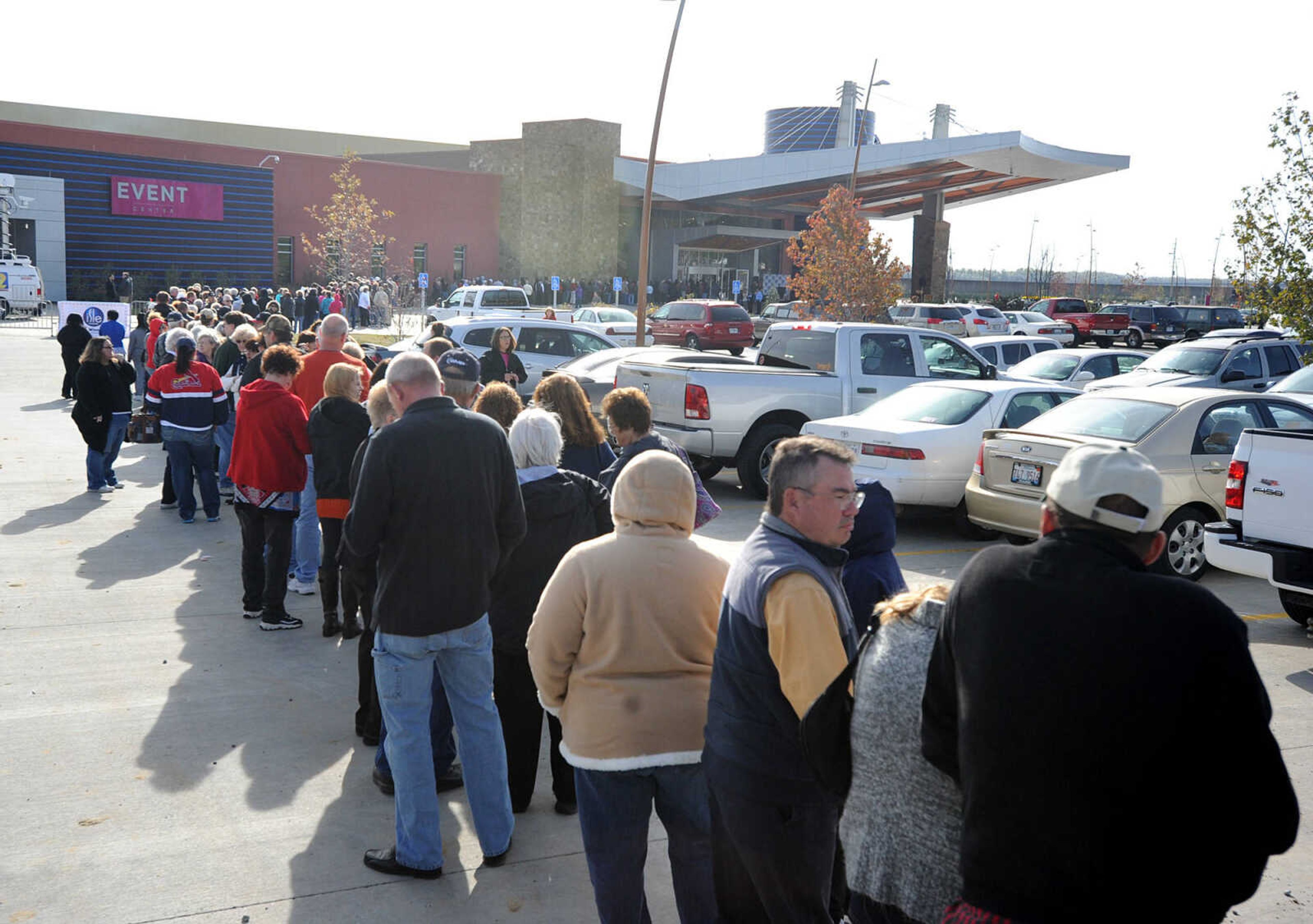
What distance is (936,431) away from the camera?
35.8 ft

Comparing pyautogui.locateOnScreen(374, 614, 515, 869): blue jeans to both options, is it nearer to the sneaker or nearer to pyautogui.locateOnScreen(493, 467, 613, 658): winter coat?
pyautogui.locateOnScreen(493, 467, 613, 658): winter coat

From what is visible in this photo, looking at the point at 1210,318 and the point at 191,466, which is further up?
the point at 1210,318

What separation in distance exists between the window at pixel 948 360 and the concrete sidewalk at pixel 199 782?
850 centimetres

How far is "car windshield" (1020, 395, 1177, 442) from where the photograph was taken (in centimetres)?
980

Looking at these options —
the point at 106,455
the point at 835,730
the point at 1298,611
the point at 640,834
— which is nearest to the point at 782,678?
the point at 835,730

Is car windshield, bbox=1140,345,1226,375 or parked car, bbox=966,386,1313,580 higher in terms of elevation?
car windshield, bbox=1140,345,1226,375

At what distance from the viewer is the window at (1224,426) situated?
970 centimetres

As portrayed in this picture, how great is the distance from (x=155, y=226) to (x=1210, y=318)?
151ft

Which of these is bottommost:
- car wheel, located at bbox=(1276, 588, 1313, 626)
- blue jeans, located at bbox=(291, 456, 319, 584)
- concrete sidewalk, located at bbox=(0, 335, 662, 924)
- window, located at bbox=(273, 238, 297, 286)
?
concrete sidewalk, located at bbox=(0, 335, 662, 924)

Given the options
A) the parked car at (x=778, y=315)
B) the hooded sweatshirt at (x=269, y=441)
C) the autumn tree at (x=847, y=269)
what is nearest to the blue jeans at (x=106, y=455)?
the hooded sweatshirt at (x=269, y=441)

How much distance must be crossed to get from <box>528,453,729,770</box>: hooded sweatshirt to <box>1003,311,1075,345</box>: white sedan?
38.2 metres

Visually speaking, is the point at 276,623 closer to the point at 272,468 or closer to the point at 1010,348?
the point at 272,468

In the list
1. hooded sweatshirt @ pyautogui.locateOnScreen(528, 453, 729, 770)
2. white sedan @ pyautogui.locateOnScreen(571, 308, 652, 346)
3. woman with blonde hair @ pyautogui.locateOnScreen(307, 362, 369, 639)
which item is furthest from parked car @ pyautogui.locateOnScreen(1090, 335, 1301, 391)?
hooded sweatshirt @ pyautogui.locateOnScreen(528, 453, 729, 770)

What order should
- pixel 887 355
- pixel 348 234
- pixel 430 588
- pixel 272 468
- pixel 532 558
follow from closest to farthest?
pixel 430 588
pixel 532 558
pixel 272 468
pixel 887 355
pixel 348 234
